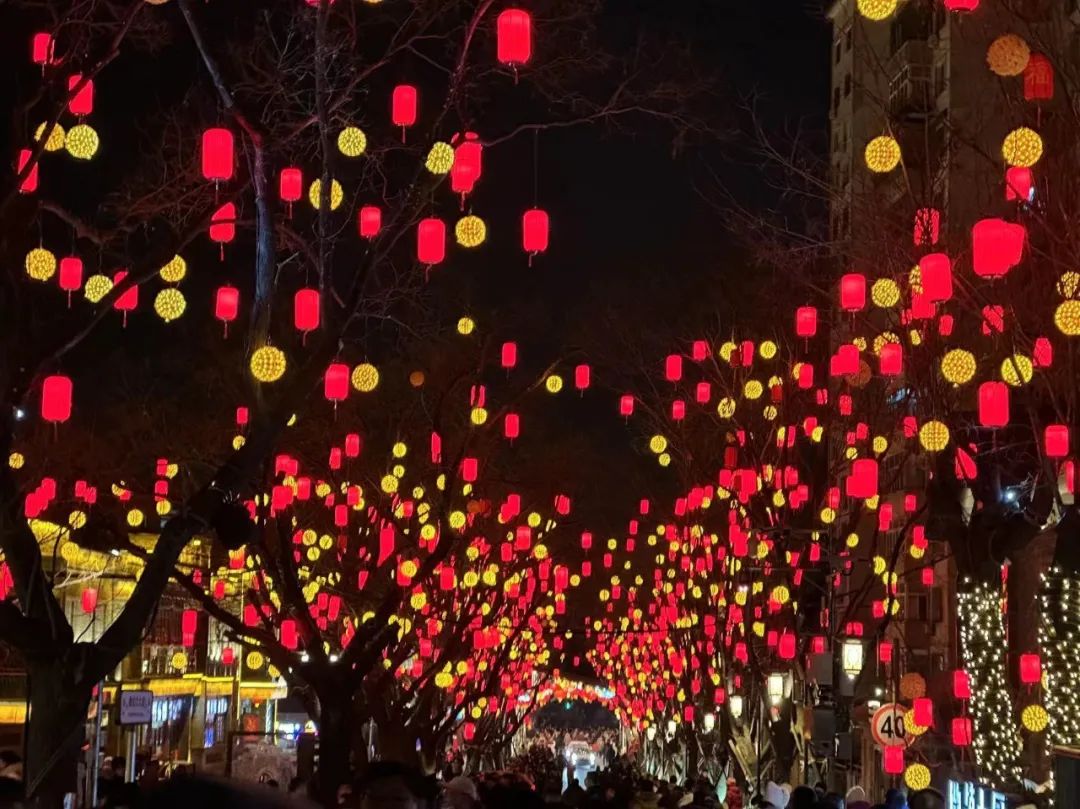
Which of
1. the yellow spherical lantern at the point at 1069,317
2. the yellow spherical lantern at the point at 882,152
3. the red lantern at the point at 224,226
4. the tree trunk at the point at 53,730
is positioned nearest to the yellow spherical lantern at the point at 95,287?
the red lantern at the point at 224,226

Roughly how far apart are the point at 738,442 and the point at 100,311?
1727 centimetres

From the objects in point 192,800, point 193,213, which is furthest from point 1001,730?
point 192,800

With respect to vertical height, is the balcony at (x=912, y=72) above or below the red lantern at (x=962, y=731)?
above

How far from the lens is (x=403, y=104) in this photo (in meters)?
13.2

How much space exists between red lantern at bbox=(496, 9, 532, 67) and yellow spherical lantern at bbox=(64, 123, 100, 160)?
356 cm

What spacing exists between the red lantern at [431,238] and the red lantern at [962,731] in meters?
12.3

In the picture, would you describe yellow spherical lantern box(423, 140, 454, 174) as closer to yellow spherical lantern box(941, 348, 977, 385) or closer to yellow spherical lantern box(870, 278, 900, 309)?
yellow spherical lantern box(941, 348, 977, 385)

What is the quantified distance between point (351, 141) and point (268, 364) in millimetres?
2845

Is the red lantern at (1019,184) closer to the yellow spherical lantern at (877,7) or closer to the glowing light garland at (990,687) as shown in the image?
the yellow spherical lantern at (877,7)

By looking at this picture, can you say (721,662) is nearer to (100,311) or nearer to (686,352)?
(686,352)

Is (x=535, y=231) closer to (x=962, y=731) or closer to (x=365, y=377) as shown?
(x=365, y=377)

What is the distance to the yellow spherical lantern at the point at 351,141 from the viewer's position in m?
13.6

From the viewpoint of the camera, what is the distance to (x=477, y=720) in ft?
161

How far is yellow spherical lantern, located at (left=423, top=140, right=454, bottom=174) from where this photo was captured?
38.4 ft
